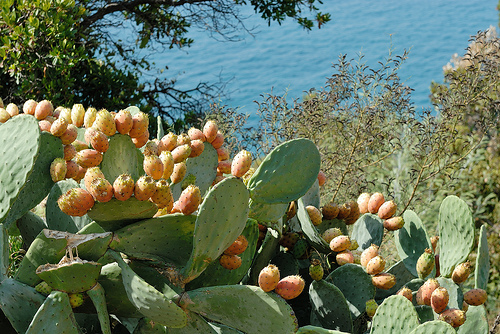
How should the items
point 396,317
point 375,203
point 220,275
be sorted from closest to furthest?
point 396,317 < point 220,275 < point 375,203

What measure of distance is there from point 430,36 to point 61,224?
17025 millimetres

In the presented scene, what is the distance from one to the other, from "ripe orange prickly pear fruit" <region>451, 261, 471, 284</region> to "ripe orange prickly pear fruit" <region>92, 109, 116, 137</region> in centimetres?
114

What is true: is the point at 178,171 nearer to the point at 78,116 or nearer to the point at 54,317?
the point at 78,116

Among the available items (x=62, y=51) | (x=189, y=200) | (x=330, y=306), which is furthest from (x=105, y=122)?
(x=62, y=51)

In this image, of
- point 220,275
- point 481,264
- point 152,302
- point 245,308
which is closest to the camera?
point 152,302

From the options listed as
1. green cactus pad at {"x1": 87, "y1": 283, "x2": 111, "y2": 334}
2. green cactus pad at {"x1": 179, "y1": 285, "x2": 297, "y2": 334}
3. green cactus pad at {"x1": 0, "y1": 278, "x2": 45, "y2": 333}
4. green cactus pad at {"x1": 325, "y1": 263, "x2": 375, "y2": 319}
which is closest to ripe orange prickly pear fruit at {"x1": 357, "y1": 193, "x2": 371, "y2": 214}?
green cactus pad at {"x1": 325, "y1": 263, "x2": 375, "y2": 319}

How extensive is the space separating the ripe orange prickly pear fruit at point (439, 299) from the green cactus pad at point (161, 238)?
713 millimetres

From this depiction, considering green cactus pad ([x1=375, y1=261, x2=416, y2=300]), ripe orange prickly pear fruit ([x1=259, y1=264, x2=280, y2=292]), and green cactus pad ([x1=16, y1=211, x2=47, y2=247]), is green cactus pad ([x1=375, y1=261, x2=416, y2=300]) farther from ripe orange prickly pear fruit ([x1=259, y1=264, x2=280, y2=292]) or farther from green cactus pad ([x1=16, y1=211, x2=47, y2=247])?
green cactus pad ([x1=16, y1=211, x2=47, y2=247])

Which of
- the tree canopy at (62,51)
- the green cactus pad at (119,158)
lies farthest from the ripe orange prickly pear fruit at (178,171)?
the tree canopy at (62,51)

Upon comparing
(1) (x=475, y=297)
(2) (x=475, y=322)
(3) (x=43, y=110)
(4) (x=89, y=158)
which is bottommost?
(2) (x=475, y=322)

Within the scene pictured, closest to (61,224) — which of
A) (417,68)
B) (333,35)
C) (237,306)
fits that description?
(237,306)

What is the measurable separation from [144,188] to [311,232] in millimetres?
678

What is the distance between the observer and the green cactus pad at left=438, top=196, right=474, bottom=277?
184 centimetres

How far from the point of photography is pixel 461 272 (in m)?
1.77
